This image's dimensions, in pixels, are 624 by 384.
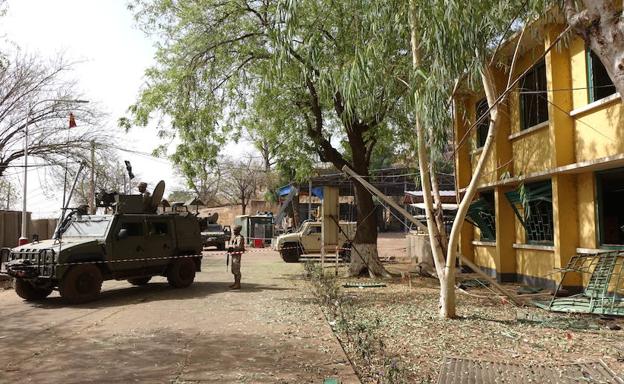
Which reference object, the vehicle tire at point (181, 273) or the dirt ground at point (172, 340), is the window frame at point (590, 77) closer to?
the dirt ground at point (172, 340)

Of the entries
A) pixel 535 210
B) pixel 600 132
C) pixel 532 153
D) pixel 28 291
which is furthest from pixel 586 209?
pixel 28 291

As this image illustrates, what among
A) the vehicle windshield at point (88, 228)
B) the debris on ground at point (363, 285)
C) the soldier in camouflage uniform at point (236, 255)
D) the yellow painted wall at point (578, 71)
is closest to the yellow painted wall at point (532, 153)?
the yellow painted wall at point (578, 71)

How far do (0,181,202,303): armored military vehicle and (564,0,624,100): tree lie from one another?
32.6 ft

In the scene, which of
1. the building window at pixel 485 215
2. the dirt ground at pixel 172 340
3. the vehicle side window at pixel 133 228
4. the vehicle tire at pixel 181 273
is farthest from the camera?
the building window at pixel 485 215

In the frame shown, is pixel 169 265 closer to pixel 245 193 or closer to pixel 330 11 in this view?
pixel 330 11

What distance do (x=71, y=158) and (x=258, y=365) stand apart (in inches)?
717

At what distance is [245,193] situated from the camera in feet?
179

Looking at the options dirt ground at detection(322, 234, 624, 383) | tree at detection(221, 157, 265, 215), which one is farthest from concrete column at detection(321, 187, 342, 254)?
tree at detection(221, 157, 265, 215)

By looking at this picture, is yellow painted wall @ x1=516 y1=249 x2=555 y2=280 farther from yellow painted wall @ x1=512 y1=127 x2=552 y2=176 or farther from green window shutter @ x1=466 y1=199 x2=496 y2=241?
yellow painted wall @ x1=512 y1=127 x2=552 y2=176

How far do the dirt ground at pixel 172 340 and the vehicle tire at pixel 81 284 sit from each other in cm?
28

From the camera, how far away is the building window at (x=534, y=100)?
39.3 feet

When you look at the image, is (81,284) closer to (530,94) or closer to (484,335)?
(484,335)

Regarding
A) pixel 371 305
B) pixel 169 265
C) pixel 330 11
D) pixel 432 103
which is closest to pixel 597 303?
pixel 371 305

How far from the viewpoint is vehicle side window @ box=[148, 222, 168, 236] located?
494 inches
